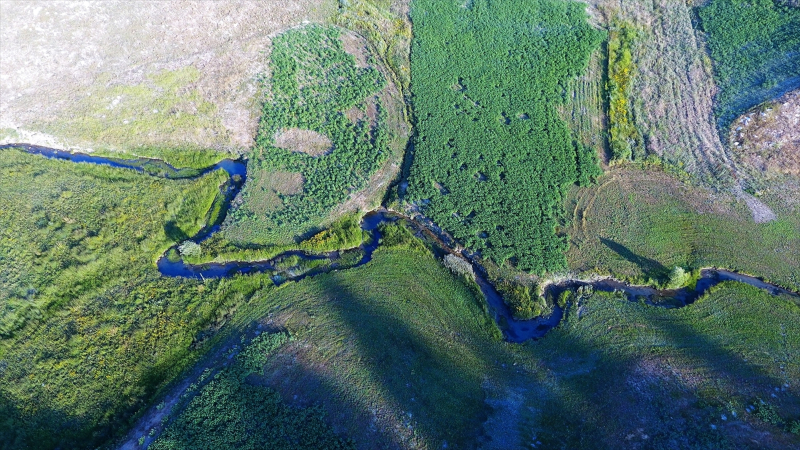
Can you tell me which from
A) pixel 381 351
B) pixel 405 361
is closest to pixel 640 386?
pixel 405 361

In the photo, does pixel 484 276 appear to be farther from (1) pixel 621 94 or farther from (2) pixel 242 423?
(1) pixel 621 94

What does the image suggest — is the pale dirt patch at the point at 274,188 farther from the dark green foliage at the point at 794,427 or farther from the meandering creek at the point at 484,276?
the dark green foliage at the point at 794,427

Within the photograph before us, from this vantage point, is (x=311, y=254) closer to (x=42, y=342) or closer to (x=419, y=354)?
(x=419, y=354)

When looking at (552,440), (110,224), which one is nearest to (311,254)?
(110,224)

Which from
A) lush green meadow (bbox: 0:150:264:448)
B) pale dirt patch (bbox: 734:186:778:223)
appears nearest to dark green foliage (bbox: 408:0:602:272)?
pale dirt patch (bbox: 734:186:778:223)

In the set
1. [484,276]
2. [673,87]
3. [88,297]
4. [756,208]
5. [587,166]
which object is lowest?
[88,297]

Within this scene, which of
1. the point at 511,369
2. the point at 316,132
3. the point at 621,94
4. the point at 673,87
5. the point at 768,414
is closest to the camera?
the point at 768,414
